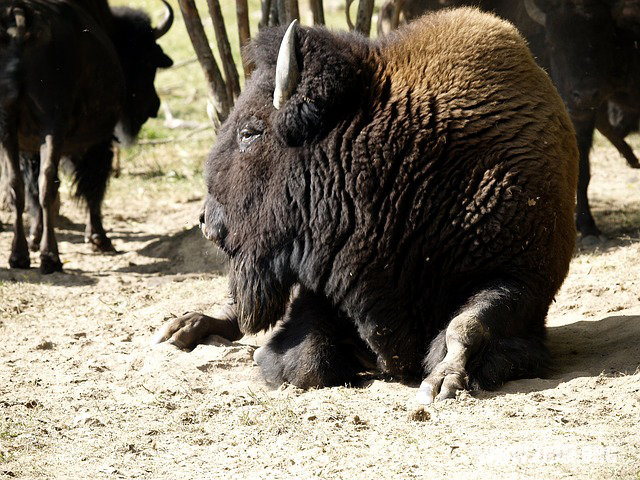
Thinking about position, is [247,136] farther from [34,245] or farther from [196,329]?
[34,245]

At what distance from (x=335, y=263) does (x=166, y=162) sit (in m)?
7.76

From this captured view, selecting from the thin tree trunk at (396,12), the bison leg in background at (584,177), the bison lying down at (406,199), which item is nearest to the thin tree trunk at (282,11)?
the thin tree trunk at (396,12)

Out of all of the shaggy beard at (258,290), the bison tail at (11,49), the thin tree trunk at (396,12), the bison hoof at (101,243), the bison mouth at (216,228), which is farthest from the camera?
the bison hoof at (101,243)

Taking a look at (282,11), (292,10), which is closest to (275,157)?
(292,10)

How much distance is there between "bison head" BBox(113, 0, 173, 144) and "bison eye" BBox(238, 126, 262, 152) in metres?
5.50

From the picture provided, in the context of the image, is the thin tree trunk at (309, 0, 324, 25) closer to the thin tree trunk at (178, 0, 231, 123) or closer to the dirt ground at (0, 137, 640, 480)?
the thin tree trunk at (178, 0, 231, 123)

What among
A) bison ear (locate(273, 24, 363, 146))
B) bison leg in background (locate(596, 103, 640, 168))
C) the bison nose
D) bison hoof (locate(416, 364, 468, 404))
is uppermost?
bison ear (locate(273, 24, 363, 146))

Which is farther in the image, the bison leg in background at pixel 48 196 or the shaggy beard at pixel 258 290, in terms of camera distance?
the bison leg in background at pixel 48 196

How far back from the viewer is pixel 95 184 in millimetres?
9156

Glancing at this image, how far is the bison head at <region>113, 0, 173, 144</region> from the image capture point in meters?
9.91

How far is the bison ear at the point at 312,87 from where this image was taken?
170 inches

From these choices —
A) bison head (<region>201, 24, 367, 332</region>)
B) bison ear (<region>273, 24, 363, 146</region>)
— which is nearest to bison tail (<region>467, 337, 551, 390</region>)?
bison head (<region>201, 24, 367, 332</region>)

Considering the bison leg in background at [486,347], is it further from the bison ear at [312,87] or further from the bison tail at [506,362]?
the bison ear at [312,87]

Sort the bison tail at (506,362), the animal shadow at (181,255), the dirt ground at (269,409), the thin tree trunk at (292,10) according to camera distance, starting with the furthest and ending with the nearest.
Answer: the animal shadow at (181,255)
the thin tree trunk at (292,10)
the bison tail at (506,362)
the dirt ground at (269,409)
